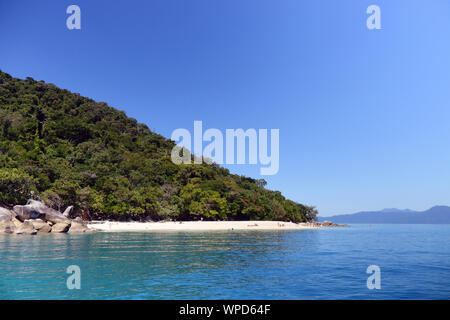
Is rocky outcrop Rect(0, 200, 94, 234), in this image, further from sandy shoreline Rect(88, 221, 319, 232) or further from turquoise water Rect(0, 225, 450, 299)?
turquoise water Rect(0, 225, 450, 299)

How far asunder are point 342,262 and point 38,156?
61.1m

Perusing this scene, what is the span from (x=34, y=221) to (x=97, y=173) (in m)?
28.4

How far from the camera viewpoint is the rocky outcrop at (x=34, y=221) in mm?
32500

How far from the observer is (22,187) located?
41750mm

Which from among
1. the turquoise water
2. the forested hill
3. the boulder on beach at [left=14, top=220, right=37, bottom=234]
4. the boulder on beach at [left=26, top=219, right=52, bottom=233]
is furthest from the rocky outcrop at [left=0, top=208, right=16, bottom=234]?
the turquoise water

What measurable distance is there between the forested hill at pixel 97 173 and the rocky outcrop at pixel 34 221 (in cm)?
769

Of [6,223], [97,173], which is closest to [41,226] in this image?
[6,223]

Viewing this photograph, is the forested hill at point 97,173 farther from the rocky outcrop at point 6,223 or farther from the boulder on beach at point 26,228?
the boulder on beach at point 26,228

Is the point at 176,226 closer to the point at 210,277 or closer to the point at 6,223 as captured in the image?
the point at 6,223

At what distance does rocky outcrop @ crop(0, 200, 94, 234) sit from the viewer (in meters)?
32.5

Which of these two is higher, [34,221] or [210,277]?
[210,277]

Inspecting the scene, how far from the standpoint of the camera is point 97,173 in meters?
63.3

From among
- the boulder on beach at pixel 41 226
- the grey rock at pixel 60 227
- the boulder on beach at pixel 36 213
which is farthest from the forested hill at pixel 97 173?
the grey rock at pixel 60 227
